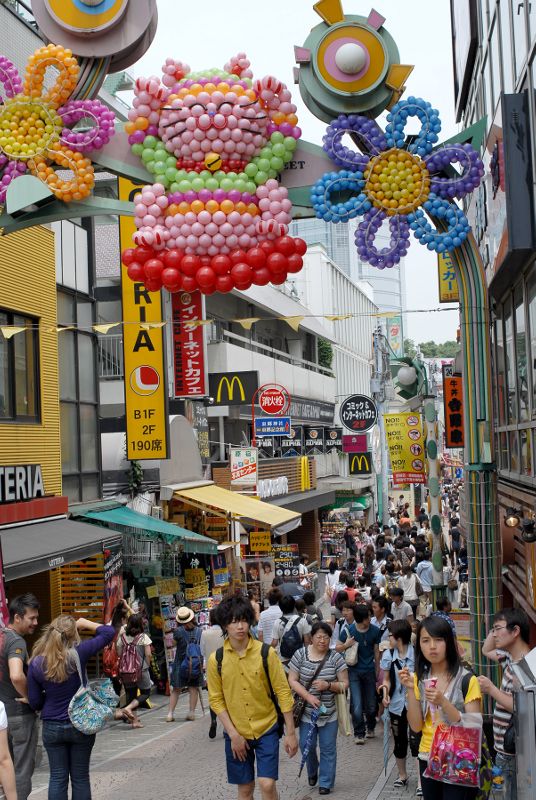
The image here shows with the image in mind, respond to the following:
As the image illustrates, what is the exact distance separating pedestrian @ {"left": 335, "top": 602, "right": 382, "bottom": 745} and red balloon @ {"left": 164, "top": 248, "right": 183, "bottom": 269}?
4397 mm

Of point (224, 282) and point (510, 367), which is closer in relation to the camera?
point (224, 282)

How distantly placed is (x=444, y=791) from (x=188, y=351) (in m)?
16.5

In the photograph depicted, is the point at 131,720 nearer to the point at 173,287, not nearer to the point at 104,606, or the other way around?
the point at 104,606

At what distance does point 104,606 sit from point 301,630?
20.0ft

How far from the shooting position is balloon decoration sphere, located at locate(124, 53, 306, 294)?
1030 cm

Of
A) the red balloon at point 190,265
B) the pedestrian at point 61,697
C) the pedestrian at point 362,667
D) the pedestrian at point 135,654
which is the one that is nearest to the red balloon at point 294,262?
the red balloon at point 190,265

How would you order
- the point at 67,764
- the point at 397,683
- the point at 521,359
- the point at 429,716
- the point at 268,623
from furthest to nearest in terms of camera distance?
the point at 268,623 < the point at 521,359 < the point at 397,683 < the point at 67,764 < the point at 429,716

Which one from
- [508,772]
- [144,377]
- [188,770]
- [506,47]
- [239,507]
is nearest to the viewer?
[508,772]

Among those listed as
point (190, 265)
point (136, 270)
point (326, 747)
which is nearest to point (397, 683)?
point (326, 747)

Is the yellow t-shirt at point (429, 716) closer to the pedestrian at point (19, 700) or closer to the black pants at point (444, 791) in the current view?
the black pants at point (444, 791)

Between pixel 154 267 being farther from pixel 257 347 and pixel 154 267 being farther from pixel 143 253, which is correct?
pixel 257 347

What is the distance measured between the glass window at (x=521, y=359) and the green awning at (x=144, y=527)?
24.0 feet

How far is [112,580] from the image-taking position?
57.9ft

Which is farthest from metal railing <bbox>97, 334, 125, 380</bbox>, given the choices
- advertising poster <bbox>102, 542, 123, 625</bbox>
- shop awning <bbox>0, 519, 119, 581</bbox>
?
shop awning <bbox>0, 519, 119, 581</bbox>
